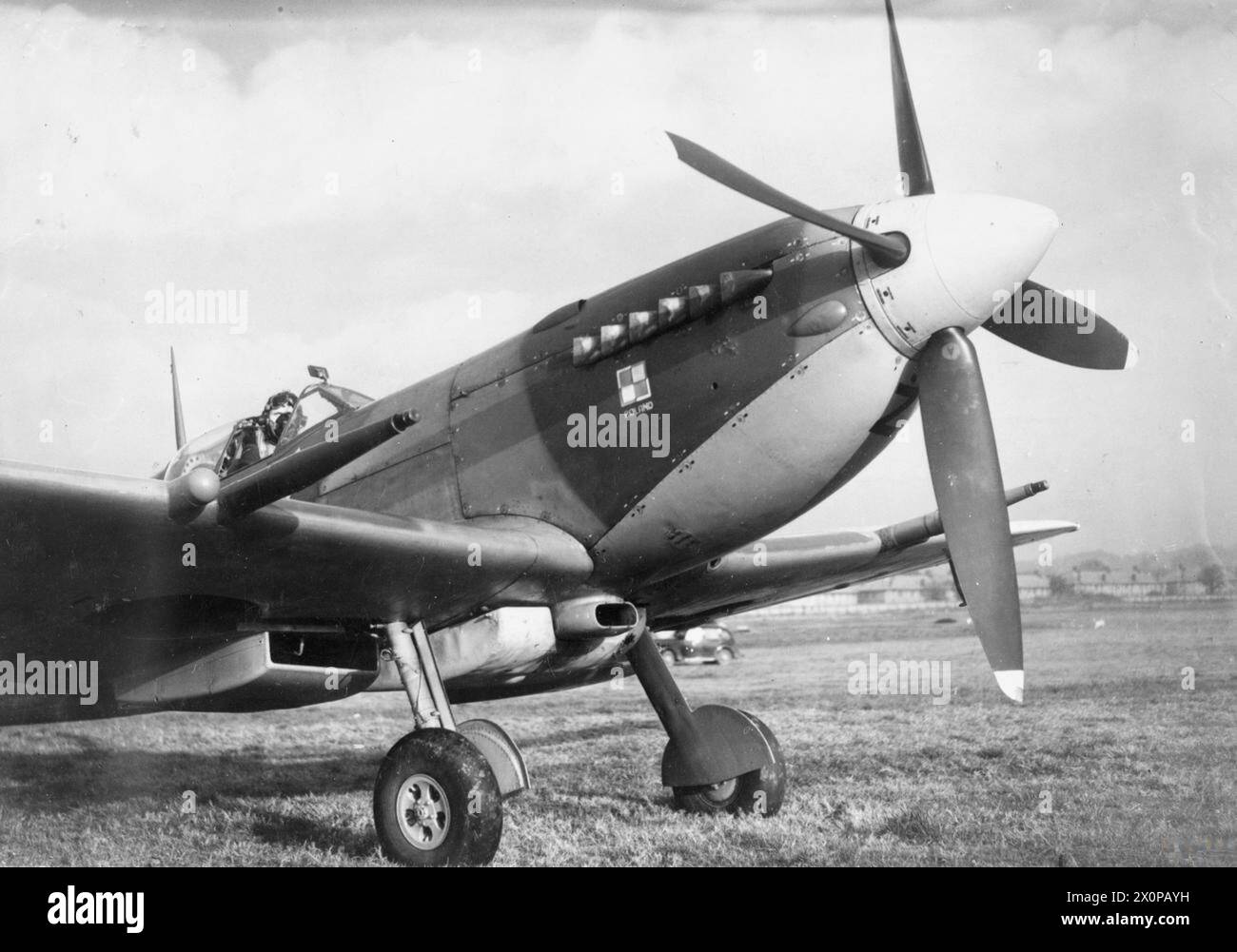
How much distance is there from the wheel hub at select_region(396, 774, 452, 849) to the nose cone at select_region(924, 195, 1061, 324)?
3459 millimetres

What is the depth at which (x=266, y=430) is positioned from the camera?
7324 millimetres

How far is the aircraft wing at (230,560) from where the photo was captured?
4387mm

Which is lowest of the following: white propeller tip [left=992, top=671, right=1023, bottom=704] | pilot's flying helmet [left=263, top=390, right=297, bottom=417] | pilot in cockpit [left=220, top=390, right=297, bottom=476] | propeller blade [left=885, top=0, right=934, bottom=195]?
white propeller tip [left=992, top=671, right=1023, bottom=704]

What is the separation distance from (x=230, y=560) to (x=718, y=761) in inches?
138

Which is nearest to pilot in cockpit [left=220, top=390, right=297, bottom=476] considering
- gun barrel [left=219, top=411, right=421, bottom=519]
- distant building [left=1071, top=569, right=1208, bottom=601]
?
gun barrel [left=219, top=411, right=421, bottom=519]

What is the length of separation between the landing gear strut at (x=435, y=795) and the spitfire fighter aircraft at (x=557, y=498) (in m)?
0.01

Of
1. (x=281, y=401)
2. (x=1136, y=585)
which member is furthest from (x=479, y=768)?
(x=1136, y=585)

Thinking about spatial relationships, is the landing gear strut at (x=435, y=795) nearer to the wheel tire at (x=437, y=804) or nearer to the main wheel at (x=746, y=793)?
the wheel tire at (x=437, y=804)

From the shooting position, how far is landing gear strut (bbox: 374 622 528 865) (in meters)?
5.29

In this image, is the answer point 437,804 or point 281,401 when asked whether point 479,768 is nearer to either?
point 437,804

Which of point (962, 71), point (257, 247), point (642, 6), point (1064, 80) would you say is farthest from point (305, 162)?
point (1064, 80)

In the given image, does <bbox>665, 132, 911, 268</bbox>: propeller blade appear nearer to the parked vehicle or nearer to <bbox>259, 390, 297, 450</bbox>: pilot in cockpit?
<bbox>259, 390, 297, 450</bbox>: pilot in cockpit

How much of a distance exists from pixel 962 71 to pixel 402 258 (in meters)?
5.47
